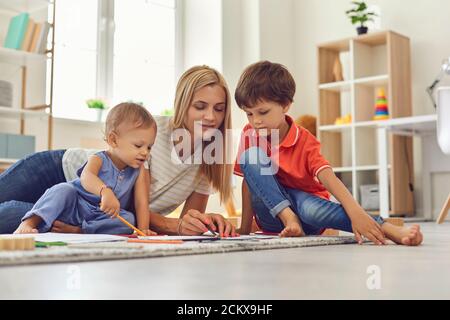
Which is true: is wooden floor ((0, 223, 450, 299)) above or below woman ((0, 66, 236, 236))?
below

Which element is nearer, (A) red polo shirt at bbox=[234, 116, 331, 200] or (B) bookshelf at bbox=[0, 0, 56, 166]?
(A) red polo shirt at bbox=[234, 116, 331, 200]

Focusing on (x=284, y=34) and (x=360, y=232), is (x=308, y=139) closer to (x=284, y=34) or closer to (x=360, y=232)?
(x=360, y=232)

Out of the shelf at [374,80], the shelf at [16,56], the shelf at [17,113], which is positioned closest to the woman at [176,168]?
the shelf at [17,113]

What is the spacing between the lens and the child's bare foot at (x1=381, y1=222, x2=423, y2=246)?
1.46 metres

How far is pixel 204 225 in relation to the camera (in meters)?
1.62

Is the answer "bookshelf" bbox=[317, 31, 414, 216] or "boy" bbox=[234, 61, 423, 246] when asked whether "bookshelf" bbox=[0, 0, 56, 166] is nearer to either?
"bookshelf" bbox=[317, 31, 414, 216]

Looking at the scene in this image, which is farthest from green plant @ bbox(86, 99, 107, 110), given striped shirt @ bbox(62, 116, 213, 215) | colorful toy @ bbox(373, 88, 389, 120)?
striped shirt @ bbox(62, 116, 213, 215)

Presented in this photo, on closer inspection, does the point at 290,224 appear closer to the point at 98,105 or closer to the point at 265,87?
the point at 265,87

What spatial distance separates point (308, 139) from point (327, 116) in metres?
3.43

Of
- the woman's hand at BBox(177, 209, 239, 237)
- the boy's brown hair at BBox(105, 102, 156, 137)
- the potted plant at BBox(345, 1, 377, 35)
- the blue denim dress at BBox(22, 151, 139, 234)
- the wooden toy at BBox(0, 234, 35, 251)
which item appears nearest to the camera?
the wooden toy at BBox(0, 234, 35, 251)

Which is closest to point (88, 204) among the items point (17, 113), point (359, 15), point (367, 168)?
point (17, 113)

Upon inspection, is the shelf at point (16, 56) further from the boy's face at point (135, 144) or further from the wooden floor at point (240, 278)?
the wooden floor at point (240, 278)

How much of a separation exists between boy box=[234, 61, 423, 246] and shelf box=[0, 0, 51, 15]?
282 centimetres

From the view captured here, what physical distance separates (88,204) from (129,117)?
0.28 meters
